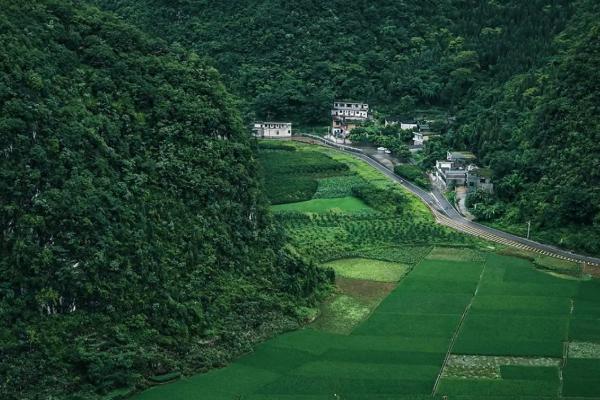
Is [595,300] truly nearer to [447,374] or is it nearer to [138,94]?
[447,374]

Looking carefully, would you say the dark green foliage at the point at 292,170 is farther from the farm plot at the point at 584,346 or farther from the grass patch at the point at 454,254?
the farm plot at the point at 584,346

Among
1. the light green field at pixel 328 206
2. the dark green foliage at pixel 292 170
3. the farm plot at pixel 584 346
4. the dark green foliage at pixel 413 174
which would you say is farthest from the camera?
the dark green foliage at pixel 413 174

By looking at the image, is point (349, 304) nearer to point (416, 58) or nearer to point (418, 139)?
point (418, 139)

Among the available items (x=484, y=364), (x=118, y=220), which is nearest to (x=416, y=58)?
(x=484, y=364)

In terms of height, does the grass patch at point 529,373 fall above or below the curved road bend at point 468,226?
below

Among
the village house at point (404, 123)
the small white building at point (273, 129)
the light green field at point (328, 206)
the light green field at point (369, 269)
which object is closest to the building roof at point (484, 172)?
the light green field at point (328, 206)

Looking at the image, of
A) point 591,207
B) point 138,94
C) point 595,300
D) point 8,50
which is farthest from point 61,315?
point 591,207
